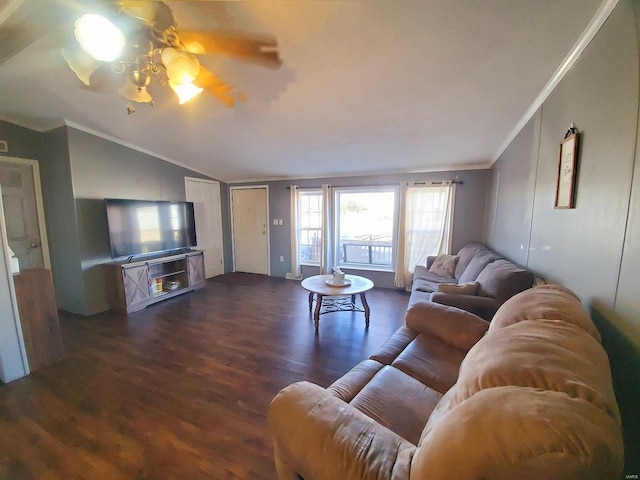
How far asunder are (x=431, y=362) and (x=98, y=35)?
243cm

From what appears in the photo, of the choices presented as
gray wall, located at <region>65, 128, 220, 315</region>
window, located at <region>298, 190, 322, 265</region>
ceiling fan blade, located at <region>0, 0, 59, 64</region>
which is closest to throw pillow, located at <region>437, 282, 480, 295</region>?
window, located at <region>298, 190, 322, 265</region>

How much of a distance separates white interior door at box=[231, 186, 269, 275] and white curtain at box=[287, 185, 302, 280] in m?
0.63

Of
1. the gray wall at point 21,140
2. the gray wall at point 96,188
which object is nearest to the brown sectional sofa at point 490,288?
the gray wall at point 96,188

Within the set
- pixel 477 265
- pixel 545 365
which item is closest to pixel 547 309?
pixel 545 365

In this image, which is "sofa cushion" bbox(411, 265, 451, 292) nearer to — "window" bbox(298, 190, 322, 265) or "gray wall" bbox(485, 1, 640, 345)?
"gray wall" bbox(485, 1, 640, 345)

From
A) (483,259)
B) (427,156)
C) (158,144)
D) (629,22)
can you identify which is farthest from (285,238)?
(629,22)

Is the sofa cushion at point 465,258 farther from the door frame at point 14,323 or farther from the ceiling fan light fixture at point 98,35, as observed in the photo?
the door frame at point 14,323

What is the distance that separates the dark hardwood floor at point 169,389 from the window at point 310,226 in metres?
1.93

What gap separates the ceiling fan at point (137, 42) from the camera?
3.97 ft

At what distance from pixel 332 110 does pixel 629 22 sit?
1.87 m

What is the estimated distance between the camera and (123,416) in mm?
1674

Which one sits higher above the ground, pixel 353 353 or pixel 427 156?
pixel 427 156

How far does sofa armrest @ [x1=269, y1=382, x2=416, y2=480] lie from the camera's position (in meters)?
0.77

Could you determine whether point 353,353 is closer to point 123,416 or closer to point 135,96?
point 123,416
